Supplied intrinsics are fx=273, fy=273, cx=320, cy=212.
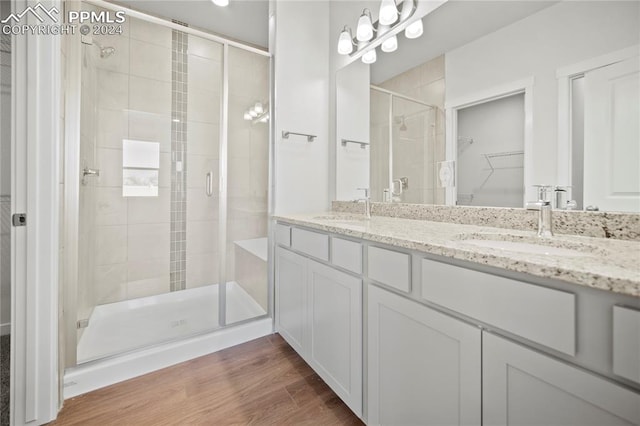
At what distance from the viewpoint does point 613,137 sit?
3.08 ft

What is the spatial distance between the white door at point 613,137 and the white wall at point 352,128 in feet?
4.10

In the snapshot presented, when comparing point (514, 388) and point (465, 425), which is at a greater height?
point (514, 388)

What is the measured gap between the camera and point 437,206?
1.52 metres

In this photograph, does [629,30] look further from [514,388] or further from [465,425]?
[465,425]

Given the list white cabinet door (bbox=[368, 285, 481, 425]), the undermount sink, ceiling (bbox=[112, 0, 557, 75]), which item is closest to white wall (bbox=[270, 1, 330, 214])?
ceiling (bbox=[112, 0, 557, 75])

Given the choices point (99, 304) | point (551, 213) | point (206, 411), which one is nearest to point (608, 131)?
point (551, 213)

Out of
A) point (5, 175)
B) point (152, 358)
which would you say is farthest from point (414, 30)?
point (152, 358)

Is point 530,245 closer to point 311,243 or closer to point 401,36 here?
point 311,243

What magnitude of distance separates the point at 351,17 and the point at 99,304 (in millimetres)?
2947

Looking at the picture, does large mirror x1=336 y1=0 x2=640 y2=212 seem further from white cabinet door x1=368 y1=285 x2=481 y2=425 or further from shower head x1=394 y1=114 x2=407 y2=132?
white cabinet door x1=368 y1=285 x2=481 y2=425

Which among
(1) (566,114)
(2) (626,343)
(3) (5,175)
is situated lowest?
(2) (626,343)

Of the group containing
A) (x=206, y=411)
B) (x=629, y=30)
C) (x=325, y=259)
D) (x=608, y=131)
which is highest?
(x=629, y=30)

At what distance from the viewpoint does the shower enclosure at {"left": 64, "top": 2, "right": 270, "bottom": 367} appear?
199 centimetres

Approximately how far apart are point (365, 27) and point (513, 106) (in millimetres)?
1170
